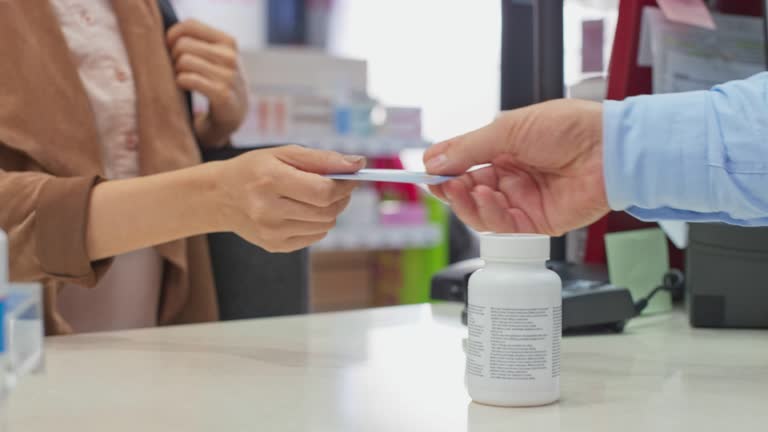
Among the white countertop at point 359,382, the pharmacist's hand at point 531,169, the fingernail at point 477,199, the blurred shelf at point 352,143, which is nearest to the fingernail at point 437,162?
the pharmacist's hand at point 531,169

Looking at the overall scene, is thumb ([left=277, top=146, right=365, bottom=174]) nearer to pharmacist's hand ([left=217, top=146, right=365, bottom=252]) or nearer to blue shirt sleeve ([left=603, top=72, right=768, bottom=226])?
pharmacist's hand ([left=217, top=146, right=365, bottom=252])

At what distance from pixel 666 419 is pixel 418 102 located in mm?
3572

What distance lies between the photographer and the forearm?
108cm

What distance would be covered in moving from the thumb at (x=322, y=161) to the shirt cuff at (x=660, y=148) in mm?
280

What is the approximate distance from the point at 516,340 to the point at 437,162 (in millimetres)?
313

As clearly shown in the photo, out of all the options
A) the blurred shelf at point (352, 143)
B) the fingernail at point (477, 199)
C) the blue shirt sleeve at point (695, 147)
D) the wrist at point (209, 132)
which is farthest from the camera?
the blurred shelf at point (352, 143)

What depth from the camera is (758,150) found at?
873 millimetres

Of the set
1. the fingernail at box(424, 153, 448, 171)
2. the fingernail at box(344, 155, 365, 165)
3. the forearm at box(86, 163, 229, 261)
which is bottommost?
the forearm at box(86, 163, 229, 261)

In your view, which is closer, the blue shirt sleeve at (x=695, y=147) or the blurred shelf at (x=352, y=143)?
the blue shirt sleeve at (x=695, y=147)

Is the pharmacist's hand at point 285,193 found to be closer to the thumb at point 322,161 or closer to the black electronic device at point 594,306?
the thumb at point 322,161

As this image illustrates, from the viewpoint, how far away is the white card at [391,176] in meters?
0.89

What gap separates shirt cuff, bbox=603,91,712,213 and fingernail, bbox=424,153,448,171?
190mm

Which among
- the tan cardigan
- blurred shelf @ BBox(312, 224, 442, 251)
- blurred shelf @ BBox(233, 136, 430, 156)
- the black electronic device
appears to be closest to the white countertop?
the black electronic device

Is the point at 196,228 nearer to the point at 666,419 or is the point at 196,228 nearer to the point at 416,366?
the point at 416,366
